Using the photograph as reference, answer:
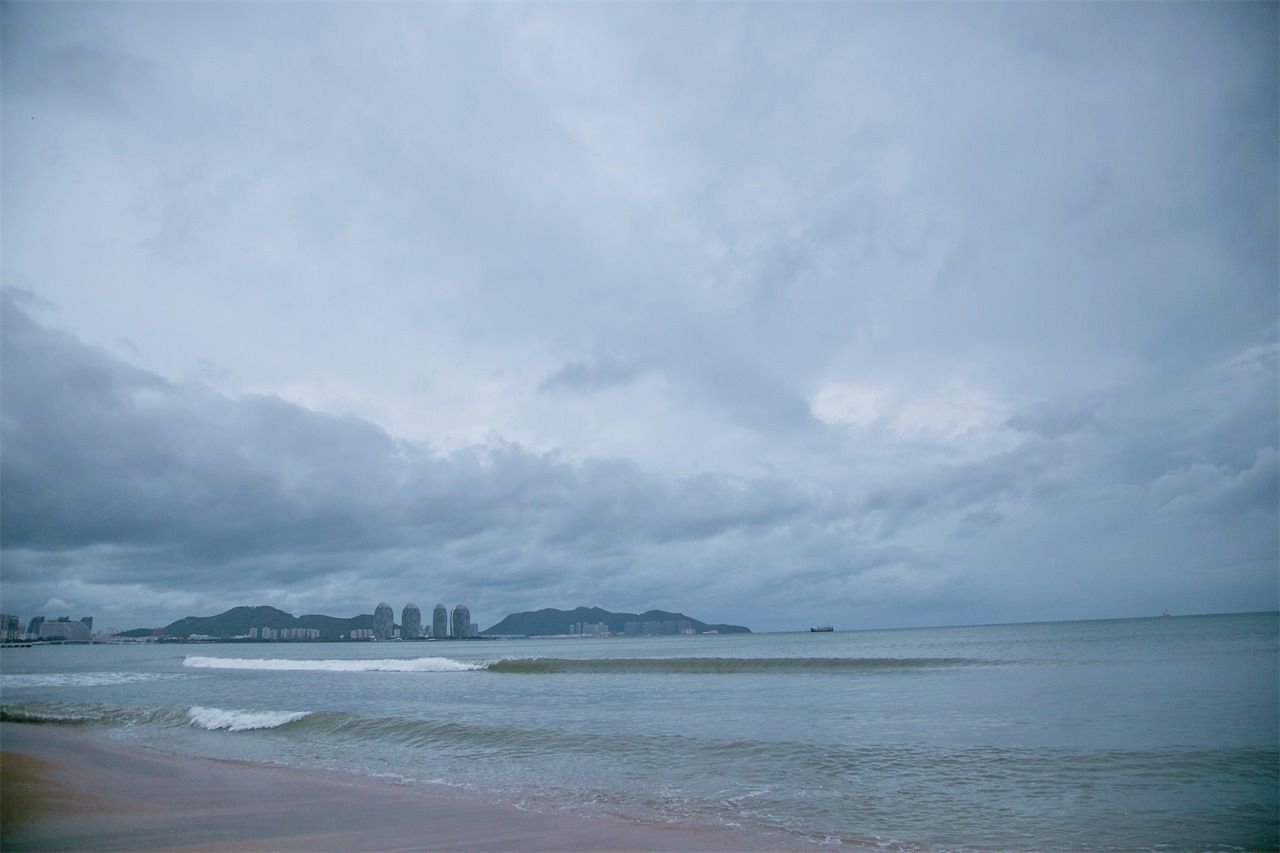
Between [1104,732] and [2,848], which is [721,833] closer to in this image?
[2,848]

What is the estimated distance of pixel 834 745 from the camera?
1594 cm

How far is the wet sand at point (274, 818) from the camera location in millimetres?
9547

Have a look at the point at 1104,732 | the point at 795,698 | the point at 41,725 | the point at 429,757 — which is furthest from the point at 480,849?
the point at 41,725

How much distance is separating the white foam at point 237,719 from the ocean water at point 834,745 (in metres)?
0.10

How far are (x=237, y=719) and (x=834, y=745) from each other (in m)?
18.0

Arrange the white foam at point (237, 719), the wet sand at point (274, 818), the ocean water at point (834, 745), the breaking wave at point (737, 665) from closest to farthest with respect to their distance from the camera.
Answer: the wet sand at point (274, 818) < the ocean water at point (834, 745) < the white foam at point (237, 719) < the breaking wave at point (737, 665)

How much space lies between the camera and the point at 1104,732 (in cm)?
1648

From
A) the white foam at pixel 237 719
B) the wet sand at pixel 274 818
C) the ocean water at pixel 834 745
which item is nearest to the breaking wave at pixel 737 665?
the ocean water at pixel 834 745

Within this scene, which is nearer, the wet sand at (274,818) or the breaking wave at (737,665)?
the wet sand at (274,818)

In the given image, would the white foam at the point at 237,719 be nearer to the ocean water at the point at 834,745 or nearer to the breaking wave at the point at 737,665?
the ocean water at the point at 834,745

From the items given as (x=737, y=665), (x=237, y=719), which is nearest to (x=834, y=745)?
(x=237, y=719)

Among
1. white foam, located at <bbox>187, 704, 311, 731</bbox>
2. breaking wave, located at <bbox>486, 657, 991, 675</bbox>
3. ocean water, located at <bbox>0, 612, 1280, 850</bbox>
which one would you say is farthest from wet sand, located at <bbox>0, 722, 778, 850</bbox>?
breaking wave, located at <bbox>486, 657, 991, 675</bbox>

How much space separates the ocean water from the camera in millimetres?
10555

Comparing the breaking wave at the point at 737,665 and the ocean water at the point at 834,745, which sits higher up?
the ocean water at the point at 834,745
